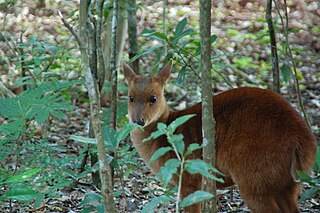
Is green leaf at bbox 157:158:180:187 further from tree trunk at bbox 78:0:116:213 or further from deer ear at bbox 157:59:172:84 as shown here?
deer ear at bbox 157:59:172:84

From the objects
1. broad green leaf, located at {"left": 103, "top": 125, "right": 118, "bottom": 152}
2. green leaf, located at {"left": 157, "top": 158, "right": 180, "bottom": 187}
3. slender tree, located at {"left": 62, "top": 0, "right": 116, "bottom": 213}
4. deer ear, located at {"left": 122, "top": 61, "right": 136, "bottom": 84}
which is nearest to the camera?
green leaf, located at {"left": 157, "top": 158, "right": 180, "bottom": 187}

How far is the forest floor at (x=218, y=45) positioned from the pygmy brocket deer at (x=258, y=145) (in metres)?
0.86

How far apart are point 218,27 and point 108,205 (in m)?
8.08

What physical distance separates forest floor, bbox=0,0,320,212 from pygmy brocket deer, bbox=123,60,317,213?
0.86m

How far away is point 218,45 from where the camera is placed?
9930 mm

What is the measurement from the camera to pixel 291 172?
3883 millimetres

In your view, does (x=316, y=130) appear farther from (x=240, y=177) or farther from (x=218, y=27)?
(x=218, y=27)

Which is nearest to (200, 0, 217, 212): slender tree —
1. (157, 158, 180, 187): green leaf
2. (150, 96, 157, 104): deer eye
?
(157, 158, 180, 187): green leaf

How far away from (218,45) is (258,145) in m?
6.04

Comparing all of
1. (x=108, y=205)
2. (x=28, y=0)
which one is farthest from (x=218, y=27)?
(x=108, y=205)

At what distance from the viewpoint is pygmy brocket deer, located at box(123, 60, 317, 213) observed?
3949 mm

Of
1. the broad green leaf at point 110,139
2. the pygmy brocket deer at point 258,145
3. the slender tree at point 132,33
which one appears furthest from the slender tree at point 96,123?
the slender tree at point 132,33

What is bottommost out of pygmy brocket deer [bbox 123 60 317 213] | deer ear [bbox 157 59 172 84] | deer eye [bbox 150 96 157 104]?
pygmy brocket deer [bbox 123 60 317 213]

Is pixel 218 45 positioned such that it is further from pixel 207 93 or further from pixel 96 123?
pixel 96 123
